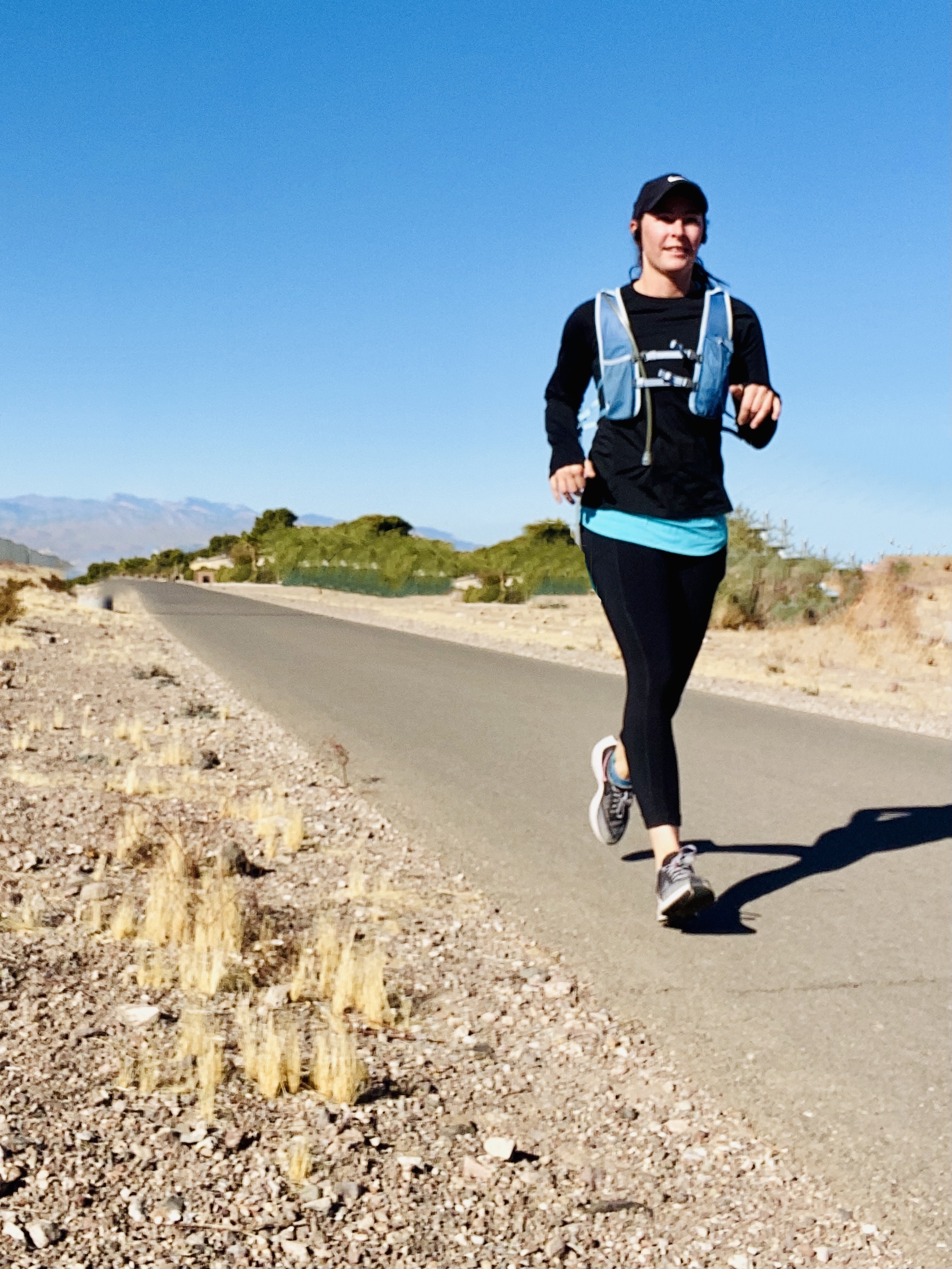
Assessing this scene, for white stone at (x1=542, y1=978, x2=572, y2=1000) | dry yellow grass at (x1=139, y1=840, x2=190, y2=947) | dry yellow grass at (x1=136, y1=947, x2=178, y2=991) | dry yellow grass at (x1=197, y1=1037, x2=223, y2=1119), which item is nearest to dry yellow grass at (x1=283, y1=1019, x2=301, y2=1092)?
dry yellow grass at (x1=197, y1=1037, x2=223, y2=1119)

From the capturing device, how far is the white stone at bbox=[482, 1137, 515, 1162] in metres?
2.64

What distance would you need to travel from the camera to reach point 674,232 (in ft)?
13.8

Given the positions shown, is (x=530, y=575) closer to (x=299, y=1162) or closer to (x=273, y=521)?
(x=299, y=1162)

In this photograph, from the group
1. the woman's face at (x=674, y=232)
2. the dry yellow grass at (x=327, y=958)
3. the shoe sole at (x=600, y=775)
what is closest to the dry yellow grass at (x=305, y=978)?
the dry yellow grass at (x=327, y=958)

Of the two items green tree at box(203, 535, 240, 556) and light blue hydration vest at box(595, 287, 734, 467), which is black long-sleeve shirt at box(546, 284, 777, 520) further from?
green tree at box(203, 535, 240, 556)

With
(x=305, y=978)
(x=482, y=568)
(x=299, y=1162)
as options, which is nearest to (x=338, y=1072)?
(x=299, y=1162)

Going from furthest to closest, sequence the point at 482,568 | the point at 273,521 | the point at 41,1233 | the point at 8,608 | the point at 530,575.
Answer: the point at 273,521 → the point at 482,568 → the point at 530,575 → the point at 8,608 → the point at 41,1233

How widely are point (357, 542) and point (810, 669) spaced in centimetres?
5694

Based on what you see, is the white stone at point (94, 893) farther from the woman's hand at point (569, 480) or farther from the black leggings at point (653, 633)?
the woman's hand at point (569, 480)

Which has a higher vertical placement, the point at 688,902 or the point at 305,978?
the point at 688,902

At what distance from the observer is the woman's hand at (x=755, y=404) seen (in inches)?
165

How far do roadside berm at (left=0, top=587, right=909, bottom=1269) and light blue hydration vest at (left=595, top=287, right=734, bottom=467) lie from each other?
175 cm

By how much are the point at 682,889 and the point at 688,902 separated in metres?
0.06

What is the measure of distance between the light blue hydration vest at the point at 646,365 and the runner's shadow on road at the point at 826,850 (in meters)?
1.57
